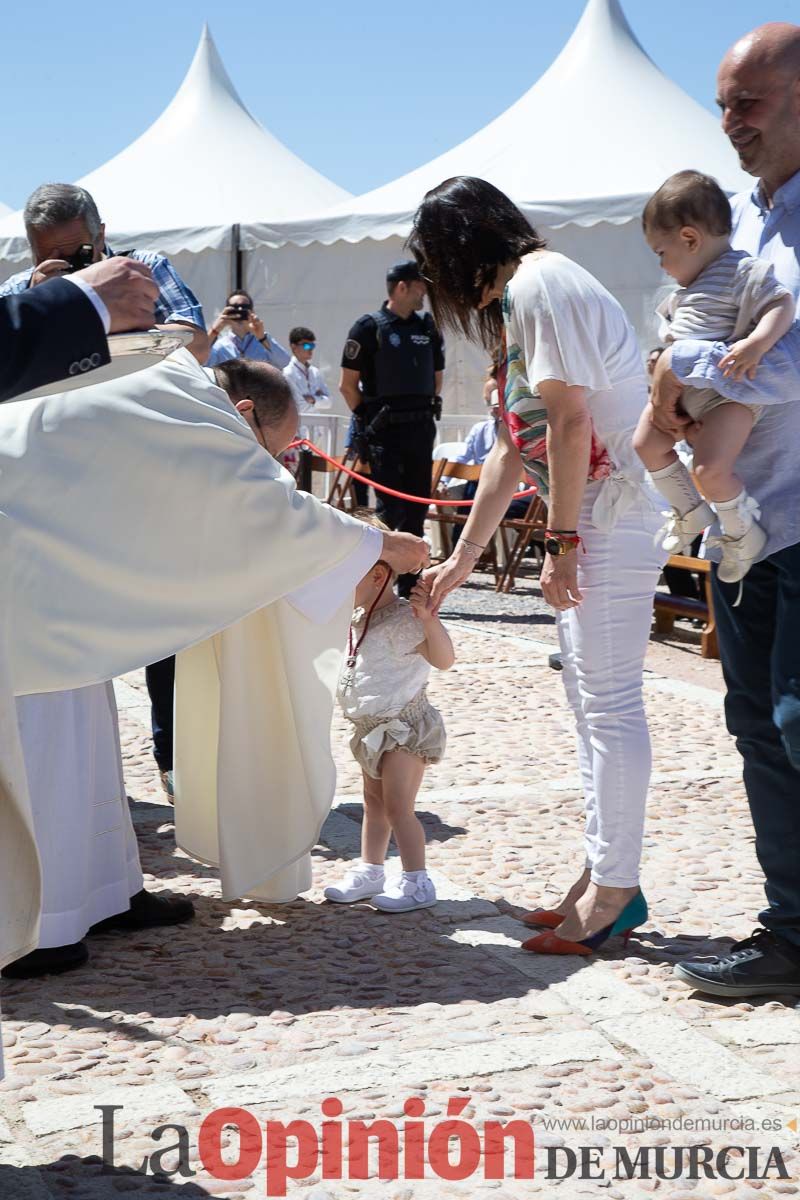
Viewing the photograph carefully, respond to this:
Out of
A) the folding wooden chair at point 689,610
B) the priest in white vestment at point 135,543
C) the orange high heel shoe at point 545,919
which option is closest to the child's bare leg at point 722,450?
the priest in white vestment at point 135,543

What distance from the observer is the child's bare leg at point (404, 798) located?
161 inches

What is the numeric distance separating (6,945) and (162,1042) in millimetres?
784

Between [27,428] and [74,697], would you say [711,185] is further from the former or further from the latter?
[74,697]

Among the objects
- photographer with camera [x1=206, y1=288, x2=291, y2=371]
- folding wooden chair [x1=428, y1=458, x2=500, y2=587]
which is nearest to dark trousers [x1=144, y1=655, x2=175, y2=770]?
photographer with camera [x1=206, y1=288, x2=291, y2=371]

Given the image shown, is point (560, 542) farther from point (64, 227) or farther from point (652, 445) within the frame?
point (64, 227)

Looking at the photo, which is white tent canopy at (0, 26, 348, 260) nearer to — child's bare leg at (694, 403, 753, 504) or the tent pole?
the tent pole

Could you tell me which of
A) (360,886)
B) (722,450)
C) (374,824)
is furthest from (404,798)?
(722,450)

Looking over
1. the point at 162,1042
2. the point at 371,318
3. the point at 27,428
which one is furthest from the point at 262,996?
the point at 371,318

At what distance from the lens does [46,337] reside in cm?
249

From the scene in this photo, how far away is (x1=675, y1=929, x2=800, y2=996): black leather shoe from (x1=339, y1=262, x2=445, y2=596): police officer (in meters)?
6.23

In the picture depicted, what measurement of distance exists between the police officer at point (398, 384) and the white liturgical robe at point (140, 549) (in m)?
5.94

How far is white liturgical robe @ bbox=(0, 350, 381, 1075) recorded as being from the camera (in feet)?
9.59

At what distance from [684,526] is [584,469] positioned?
0.30 meters

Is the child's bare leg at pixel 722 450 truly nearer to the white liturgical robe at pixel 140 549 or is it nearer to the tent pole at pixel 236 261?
the white liturgical robe at pixel 140 549
